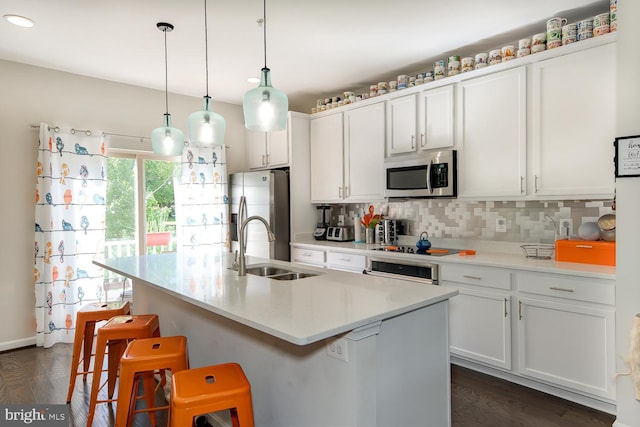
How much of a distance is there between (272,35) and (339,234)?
6.88ft

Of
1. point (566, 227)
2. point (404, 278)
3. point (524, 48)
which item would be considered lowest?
point (404, 278)

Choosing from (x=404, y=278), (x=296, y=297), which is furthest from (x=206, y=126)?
(x=404, y=278)

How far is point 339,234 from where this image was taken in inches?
165

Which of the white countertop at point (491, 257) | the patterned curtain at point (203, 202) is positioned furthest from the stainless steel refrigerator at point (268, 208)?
the patterned curtain at point (203, 202)

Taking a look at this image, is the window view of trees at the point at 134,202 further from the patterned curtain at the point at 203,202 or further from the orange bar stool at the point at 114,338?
the orange bar stool at the point at 114,338

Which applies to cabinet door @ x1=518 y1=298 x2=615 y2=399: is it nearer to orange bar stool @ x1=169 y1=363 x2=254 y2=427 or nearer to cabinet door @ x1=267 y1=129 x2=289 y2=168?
orange bar stool @ x1=169 y1=363 x2=254 y2=427

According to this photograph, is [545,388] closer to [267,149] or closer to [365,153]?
[365,153]

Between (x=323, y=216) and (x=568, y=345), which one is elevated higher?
(x=323, y=216)

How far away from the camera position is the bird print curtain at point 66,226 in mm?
3457

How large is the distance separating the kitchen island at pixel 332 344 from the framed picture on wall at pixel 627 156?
1085 millimetres

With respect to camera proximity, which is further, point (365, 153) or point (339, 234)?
point (339, 234)

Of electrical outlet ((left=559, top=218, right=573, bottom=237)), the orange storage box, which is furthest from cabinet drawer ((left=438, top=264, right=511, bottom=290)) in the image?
electrical outlet ((left=559, top=218, right=573, bottom=237))

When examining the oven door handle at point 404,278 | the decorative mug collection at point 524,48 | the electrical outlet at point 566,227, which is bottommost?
the oven door handle at point 404,278

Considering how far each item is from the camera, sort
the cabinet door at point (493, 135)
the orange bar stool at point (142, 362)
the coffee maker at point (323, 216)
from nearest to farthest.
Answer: the orange bar stool at point (142, 362) → the cabinet door at point (493, 135) → the coffee maker at point (323, 216)
